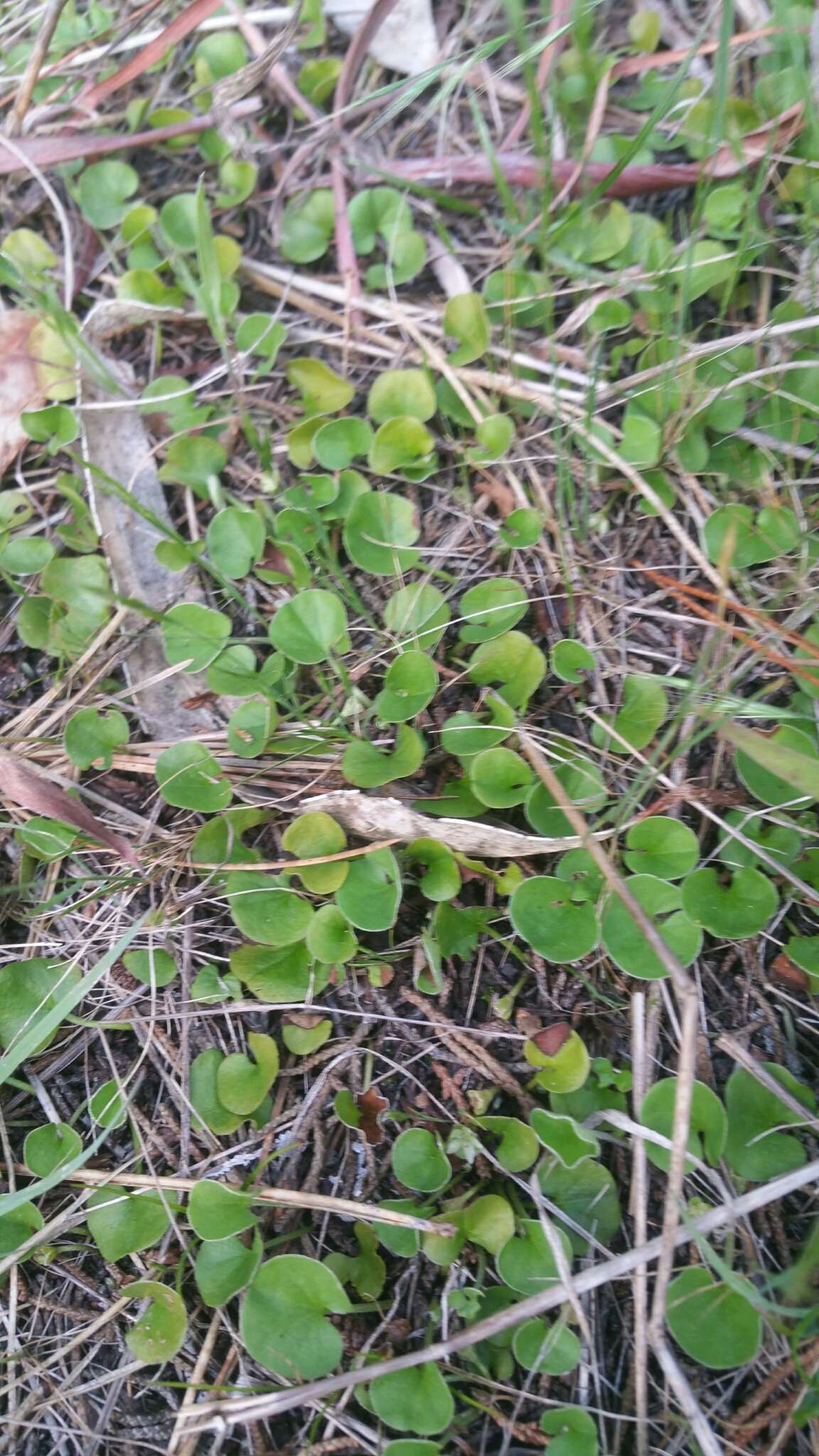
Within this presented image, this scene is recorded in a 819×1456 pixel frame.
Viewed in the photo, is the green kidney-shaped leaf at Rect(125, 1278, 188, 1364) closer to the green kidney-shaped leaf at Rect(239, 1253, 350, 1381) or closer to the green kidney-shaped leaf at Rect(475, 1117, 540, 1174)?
the green kidney-shaped leaf at Rect(239, 1253, 350, 1381)

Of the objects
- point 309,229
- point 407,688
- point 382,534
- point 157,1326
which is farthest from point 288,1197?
point 309,229

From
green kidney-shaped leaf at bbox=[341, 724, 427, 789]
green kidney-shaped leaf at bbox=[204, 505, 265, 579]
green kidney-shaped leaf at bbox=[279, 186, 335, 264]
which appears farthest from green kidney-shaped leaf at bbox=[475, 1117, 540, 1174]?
green kidney-shaped leaf at bbox=[279, 186, 335, 264]

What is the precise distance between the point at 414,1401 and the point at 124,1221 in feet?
1.31

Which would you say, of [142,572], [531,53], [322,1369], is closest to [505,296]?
[531,53]

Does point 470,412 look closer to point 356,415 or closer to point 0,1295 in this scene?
point 356,415

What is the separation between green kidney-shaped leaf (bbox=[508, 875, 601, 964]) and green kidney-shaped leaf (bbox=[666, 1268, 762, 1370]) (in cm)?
37

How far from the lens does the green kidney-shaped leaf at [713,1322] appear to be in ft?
3.06

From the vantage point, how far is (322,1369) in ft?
3.20

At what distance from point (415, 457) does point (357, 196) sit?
51cm

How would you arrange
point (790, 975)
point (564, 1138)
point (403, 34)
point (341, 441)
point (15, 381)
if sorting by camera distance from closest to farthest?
point (564, 1138) < point (790, 975) < point (341, 441) < point (15, 381) < point (403, 34)

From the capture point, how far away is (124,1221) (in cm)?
108

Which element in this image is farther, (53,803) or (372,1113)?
(53,803)

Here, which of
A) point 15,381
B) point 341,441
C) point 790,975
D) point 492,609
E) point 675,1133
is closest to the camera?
point 675,1133

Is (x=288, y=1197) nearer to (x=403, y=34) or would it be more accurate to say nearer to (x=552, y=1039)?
(x=552, y=1039)
